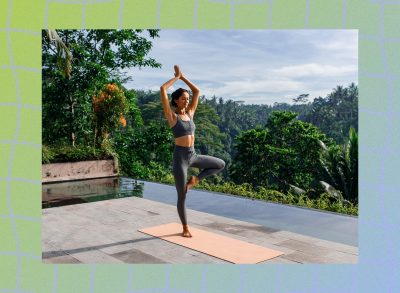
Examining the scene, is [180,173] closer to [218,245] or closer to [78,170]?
[218,245]

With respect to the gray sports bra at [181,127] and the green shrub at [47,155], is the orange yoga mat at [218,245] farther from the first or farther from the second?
the green shrub at [47,155]

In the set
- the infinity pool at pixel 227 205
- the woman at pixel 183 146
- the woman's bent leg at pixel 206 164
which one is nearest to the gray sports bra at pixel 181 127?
the woman at pixel 183 146

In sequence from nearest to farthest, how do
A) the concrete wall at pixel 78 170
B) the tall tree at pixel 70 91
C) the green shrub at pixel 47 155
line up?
the green shrub at pixel 47 155 < the concrete wall at pixel 78 170 < the tall tree at pixel 70 91

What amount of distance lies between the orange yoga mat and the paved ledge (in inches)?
2.9

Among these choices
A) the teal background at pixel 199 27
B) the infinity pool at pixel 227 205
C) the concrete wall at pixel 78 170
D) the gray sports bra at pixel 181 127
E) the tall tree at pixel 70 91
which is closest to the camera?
the teal background at pixel 199 27

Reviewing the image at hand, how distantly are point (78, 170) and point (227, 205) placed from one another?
3.75 metres

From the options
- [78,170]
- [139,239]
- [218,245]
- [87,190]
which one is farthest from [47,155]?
[218,245]

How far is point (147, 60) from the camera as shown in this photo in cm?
973

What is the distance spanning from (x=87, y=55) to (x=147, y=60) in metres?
1.44

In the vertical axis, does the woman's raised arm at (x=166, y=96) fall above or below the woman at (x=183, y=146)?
above

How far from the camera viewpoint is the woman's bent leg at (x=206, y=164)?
12.3 feet

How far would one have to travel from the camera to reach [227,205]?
543 centimetres

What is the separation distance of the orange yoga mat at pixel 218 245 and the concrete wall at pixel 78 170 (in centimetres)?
419

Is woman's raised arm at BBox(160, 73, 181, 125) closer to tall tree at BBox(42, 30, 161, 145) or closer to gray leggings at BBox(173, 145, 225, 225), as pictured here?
gray leggings at BBox(173, 145, 225, 225)
